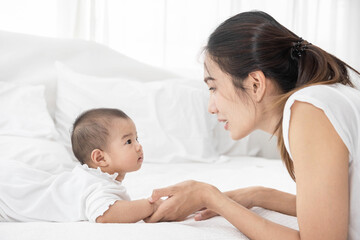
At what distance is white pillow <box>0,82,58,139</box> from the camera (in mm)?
1909

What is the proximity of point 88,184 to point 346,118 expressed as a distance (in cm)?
70

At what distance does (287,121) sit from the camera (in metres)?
0.99

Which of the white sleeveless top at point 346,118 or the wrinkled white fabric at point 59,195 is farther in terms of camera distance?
the wrinkled white fabric at point 59,195

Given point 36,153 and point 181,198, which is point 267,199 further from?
point 36,153

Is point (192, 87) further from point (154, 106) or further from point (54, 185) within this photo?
point (54, 185)

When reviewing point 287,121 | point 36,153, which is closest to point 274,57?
A: point 287,121

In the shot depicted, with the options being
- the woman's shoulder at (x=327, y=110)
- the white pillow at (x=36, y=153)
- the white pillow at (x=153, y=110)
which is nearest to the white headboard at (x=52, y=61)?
the white pillow at (x=153, y=110)

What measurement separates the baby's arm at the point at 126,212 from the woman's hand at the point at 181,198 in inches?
1.0

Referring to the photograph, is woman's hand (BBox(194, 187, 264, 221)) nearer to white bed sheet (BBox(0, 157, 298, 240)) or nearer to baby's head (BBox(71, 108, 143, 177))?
white bed sheet (BBox(0, 157, 298, 240))

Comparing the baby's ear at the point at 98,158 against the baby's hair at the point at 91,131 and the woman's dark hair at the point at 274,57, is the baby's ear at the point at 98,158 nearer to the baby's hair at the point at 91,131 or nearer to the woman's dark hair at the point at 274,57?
the baby's hair at the point at 91,131

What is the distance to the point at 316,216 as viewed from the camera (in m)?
0.92

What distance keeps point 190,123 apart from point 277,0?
1.86 meters

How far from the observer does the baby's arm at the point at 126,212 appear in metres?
1.09

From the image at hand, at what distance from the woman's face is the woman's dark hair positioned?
0.08ft
